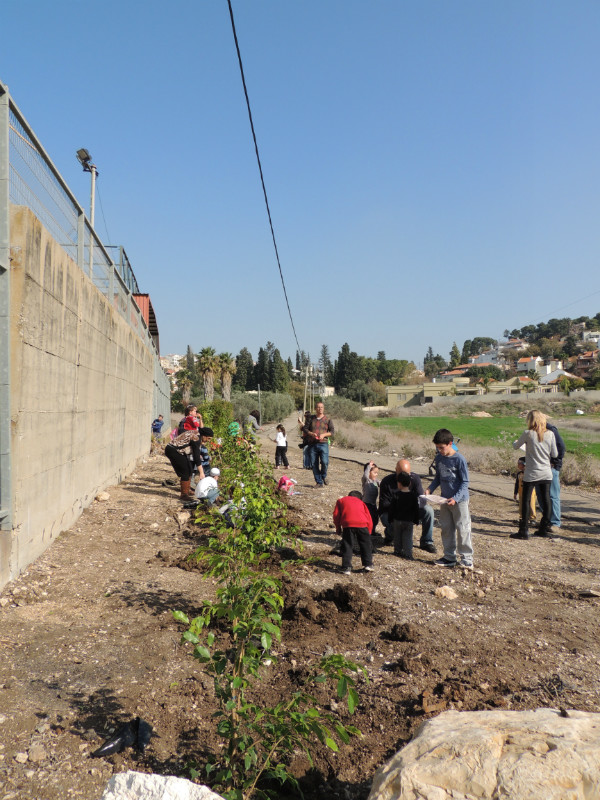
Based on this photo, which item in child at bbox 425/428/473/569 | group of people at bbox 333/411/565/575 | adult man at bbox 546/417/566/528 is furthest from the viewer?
adult man at bbox 546/417/566/528

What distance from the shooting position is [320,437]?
474 inches

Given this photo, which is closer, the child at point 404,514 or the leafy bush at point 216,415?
the child at point 404,514

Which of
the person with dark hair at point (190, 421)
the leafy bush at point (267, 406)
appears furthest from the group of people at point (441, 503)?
the leafy bush at point (267, 406)

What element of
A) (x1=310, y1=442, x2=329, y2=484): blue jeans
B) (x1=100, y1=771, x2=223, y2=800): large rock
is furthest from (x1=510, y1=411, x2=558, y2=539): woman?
(x1=100, y1=771, x2=223, y2=800): large rock

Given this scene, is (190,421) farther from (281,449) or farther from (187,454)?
(281,449)

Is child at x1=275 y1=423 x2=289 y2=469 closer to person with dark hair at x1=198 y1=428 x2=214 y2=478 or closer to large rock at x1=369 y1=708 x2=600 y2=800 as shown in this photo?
person with dark hair at x1=198 y1=428 x2=214 y2=478

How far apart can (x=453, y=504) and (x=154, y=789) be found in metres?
5.12

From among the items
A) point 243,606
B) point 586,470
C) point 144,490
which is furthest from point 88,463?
point 586,470

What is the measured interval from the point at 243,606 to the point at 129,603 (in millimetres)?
2408

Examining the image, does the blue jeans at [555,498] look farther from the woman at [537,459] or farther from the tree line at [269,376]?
the tree line at [269,376]

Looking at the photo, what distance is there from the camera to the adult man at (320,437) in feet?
39.3

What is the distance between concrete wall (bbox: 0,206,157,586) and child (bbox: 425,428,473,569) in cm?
404

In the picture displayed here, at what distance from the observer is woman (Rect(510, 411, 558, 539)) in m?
8.20

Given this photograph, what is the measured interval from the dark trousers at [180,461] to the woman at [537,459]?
5177 mm
